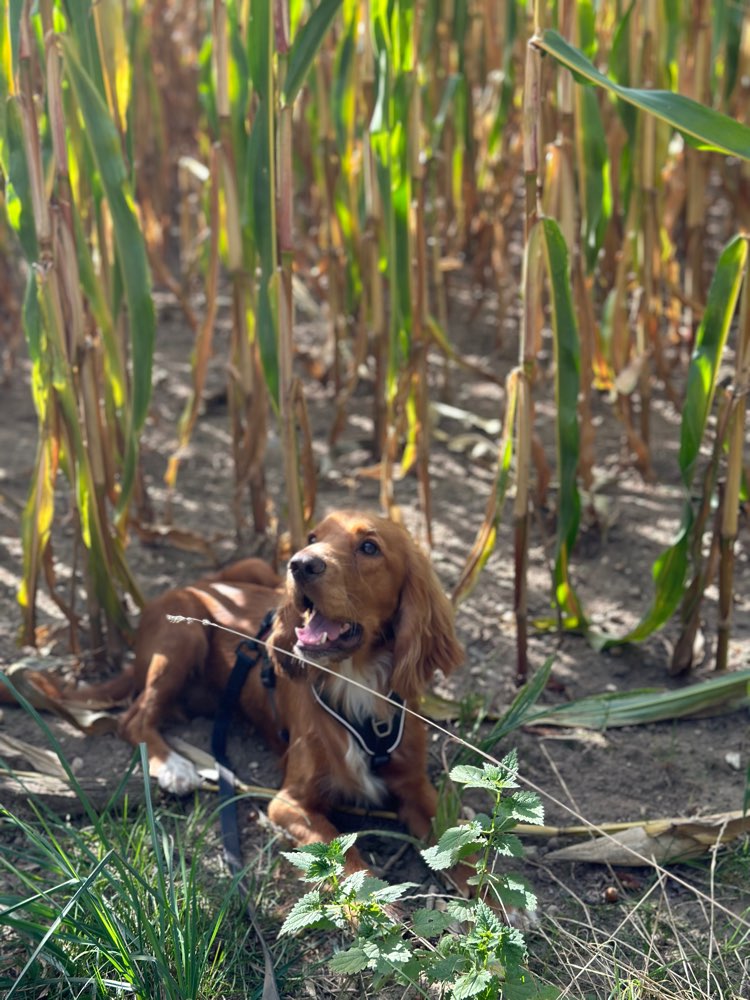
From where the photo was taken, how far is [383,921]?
2123 mm

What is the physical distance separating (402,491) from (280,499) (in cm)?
48

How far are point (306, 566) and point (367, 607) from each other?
0.78ft

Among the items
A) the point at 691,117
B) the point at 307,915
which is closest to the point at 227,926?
the point at 307,915

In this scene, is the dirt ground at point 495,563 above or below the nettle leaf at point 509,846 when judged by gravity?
below

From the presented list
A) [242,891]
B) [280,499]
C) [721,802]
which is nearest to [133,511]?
[280,499]

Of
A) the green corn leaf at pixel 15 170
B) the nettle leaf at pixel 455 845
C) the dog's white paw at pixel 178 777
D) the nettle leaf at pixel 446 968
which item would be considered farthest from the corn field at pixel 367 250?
the nettle leaf at pixel 446 968

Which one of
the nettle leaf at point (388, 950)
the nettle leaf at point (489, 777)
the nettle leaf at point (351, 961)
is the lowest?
the nettle leaf at point (351, 961)

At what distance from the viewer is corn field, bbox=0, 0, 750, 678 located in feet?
9.75

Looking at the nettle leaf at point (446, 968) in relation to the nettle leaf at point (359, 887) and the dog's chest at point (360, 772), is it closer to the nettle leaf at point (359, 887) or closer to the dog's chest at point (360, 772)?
the nettle leaf at point (359, 887)

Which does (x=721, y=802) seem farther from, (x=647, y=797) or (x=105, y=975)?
(x=105, y=975)

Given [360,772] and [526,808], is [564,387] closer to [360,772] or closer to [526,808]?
[360,772]

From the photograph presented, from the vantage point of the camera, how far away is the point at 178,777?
9.80 ft

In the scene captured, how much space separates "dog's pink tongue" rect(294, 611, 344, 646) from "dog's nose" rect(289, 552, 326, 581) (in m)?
0.14

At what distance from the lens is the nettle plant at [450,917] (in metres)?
2.04
